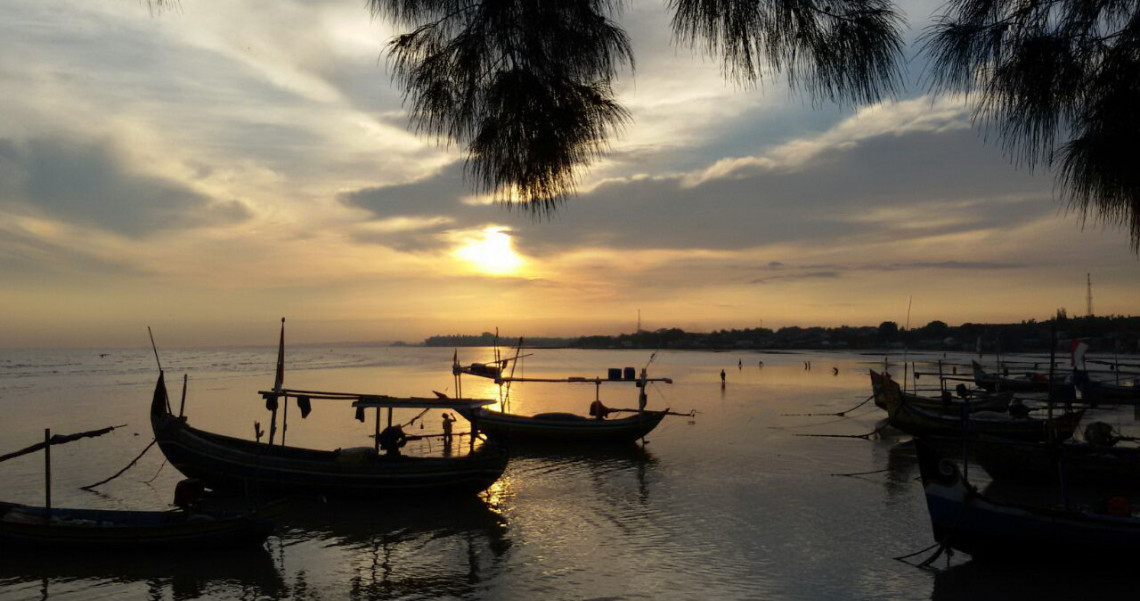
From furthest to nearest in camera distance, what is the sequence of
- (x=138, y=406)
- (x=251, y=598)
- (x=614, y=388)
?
(x=614, y=388), (x=138, y=406), (x=251, y=598)

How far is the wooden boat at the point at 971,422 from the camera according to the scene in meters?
23.9

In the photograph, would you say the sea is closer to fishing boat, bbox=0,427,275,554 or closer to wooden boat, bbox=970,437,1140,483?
fishing boat, bbox=0,427,275,554

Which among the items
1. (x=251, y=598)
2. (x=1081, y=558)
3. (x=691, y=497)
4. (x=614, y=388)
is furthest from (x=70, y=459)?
(x=614, y=388)

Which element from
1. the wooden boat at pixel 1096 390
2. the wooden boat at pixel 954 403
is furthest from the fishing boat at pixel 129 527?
the wooden boat at pixel 954 403

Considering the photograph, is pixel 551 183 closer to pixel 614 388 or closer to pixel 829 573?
pixel 829 573

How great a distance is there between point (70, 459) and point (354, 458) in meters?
11.6

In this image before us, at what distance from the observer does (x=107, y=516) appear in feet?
45.6

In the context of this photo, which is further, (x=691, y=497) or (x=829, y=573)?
(x=691, y=497)

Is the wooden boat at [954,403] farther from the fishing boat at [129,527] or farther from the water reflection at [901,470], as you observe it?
the fishing boat at [129,527]

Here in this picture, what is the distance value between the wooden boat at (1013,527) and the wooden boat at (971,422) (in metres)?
10.2

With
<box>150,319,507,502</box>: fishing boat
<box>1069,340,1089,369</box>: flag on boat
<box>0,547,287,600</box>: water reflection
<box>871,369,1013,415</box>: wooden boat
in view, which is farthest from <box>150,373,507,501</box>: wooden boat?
<box>871,369,1013,415</box>: wooden boat

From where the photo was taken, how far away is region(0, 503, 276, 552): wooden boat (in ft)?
42.9

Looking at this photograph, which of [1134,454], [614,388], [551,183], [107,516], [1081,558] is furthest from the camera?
[614,388]

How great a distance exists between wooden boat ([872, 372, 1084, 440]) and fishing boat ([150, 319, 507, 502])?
15.1 m
